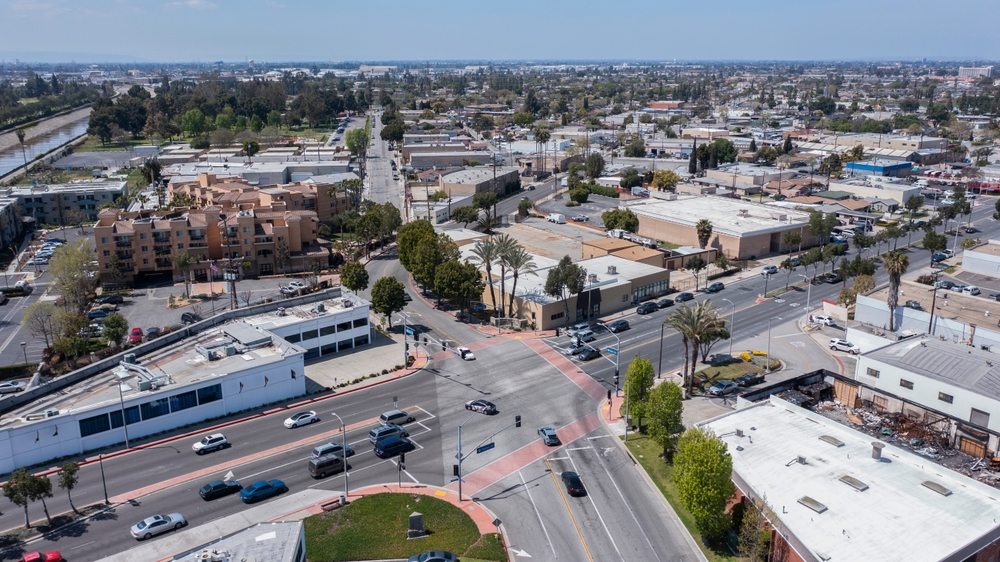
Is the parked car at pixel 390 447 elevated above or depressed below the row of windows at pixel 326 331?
below

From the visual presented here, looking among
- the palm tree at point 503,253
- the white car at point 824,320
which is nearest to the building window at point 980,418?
the white car at point 824,320

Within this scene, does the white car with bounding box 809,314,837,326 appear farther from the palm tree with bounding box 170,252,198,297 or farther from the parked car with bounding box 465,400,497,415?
the palm tree with bounding box 170,252,198,297

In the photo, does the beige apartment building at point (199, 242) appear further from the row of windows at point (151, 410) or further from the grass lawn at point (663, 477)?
the grass lawn at point (663, 477)

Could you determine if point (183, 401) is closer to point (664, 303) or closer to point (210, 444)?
point (210, 444)

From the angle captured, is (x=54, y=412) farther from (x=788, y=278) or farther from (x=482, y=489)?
(x=788, y=278)

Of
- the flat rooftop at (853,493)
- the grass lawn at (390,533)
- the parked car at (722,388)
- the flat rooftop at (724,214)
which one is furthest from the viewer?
the flat rooftop at (724,214)

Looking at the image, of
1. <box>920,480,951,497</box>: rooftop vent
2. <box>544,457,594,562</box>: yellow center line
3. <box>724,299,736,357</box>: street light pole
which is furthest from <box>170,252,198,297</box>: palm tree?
<box>920,480,951,497</box>: rooftop vent

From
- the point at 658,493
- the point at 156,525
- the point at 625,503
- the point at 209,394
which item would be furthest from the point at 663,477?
the point at 209,394
